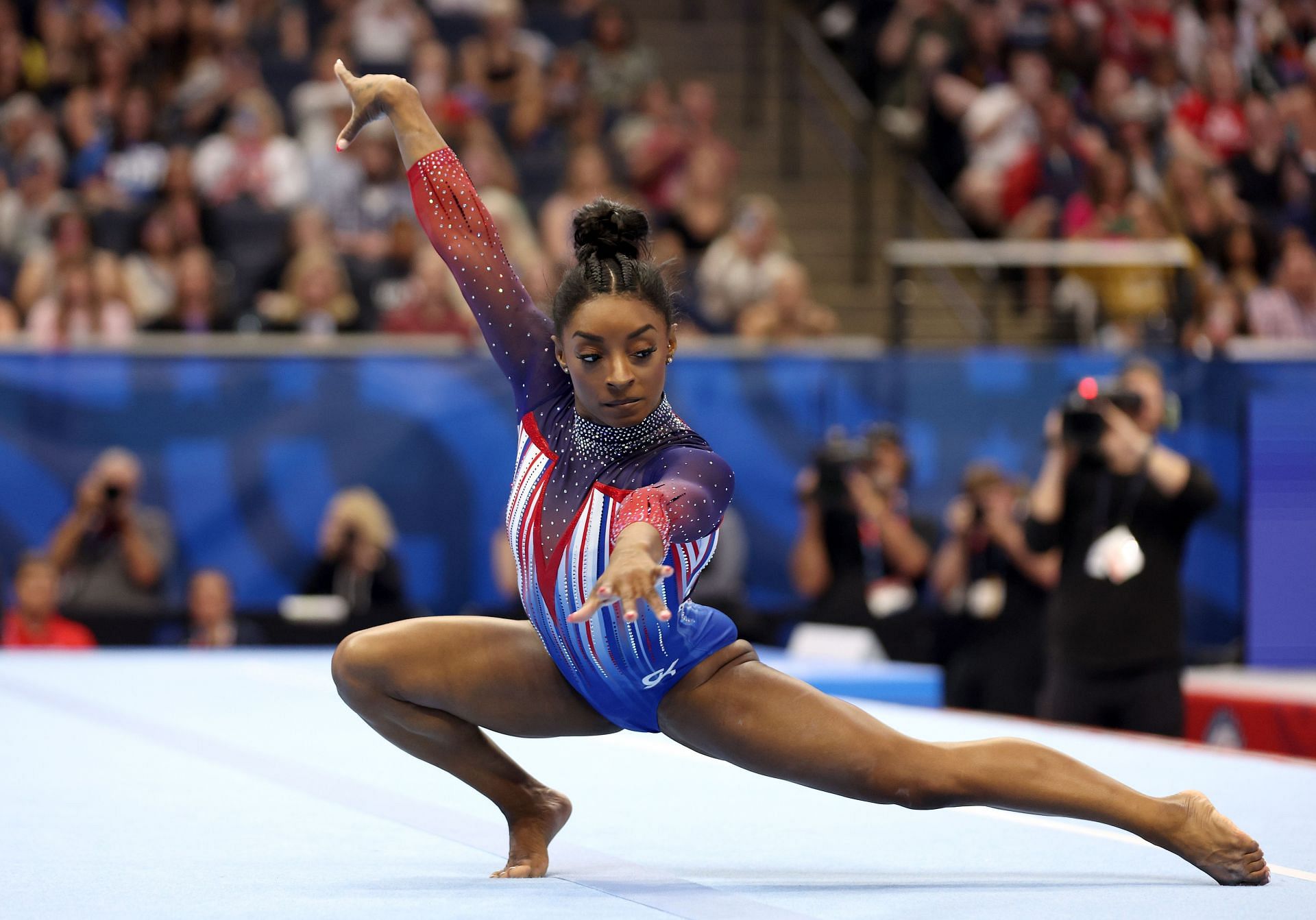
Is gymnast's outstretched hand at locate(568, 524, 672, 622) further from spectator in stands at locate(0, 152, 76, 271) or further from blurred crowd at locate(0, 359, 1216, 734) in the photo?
spectator in stands at locate(0, 152, 76, 271)

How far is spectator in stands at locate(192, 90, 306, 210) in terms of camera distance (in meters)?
9.82

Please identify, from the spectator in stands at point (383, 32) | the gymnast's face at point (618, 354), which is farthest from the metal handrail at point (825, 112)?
the gymnast's face at point (618, 354)

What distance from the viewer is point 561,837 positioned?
360cm

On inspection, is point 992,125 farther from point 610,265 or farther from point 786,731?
point 786,731

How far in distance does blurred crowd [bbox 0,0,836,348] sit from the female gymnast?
5244 mm

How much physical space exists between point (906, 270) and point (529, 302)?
710 cm

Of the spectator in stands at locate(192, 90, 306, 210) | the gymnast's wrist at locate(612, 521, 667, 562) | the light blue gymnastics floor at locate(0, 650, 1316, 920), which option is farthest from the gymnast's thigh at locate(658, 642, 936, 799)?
the spectator in stands at locate(192, 90, 306, 210)

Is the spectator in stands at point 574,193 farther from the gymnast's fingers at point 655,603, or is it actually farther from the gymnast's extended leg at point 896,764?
the gymnast's fingers at point 655,603

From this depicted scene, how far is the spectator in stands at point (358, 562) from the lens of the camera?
8.15 meters

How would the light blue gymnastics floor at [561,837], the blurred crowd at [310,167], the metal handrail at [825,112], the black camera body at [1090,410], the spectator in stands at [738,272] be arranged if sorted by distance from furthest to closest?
the metal handrail at [825,112], the spectator in stands at [738,272], the blurred crowd at [310,167], the black camera body at [1090,410], the light blue gymnastics floor at [561,837]

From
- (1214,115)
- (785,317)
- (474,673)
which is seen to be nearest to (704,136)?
(785,317)

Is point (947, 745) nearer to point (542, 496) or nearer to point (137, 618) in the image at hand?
point (542, 496)

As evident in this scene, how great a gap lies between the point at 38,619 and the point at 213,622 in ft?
2.56

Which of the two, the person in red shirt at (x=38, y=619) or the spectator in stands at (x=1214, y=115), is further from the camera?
the spectator in stands at (x=1214, y=115)
